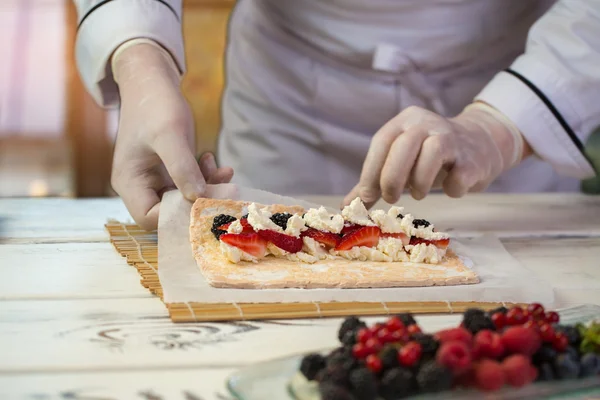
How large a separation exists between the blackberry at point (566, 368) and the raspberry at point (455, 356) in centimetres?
10

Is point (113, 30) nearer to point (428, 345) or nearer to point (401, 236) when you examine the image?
point (401, 236)

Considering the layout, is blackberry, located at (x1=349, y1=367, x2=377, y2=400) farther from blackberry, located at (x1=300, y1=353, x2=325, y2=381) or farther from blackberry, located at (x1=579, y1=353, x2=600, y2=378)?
blackberry, located at (x1=579, y1=353, x2=600, y2=378)

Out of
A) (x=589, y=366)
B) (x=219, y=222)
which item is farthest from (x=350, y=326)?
(x=219, y=222)

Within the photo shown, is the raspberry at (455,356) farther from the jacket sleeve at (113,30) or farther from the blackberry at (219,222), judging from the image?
the jacket sleeve at (113,30)

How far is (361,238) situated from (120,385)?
607 millimetres

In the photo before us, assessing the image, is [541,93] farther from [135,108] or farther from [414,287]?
[135,108]

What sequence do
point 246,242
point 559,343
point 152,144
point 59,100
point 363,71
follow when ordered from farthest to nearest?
point 59,100 → point 363,71 → point 152,144 → point 246,242 → point 559,343

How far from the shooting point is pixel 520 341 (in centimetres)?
85

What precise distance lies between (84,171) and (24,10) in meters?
1.10

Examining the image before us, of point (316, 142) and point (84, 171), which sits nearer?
point (316, 142)

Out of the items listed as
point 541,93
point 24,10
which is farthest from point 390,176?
point 24,10

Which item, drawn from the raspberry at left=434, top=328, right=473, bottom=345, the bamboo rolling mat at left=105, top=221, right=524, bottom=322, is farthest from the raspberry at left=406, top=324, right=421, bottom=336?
the bamboo rolling mat at left=105, top=221, right=524, bottom=322

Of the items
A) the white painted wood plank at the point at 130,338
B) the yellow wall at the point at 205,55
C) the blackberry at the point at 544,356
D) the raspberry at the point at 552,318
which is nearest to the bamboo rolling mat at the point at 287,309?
the white painted wood plank at the point at 130,338

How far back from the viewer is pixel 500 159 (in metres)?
1.78
